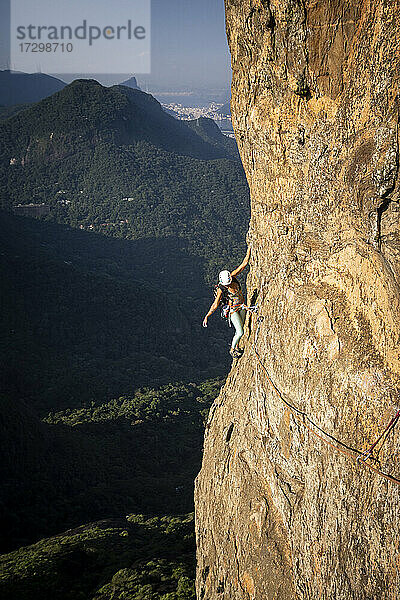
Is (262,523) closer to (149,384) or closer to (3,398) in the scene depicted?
(3,398)

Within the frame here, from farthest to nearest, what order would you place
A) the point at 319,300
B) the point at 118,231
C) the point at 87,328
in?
the point at 118,231 < the point at 87,328 < the point at 319,300

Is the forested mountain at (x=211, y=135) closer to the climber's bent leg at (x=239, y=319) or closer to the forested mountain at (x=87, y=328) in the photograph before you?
the forested mountain at (x=87, y=328)

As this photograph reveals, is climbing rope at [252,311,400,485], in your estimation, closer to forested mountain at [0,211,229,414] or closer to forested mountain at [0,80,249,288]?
forested mountain at [0,211,229,414]

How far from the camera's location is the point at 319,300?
8523 mm

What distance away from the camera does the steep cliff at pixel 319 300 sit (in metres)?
7.36

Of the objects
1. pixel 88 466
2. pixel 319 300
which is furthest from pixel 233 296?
pixel 88 466

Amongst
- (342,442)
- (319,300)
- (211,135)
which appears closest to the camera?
(342,442)

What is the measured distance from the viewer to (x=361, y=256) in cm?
792

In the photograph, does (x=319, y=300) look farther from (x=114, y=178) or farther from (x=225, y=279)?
(x=114, y=178)

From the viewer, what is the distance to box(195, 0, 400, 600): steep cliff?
736 cm

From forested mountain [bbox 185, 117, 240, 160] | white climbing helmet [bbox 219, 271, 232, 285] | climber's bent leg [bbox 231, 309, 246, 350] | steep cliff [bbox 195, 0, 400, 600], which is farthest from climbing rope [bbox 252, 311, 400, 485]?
forested mountain [bbox 185, 117, 240, 160]

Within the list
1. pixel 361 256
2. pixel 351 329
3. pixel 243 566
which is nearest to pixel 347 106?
pixel 361 256

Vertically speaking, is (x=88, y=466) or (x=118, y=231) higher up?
(x=118, y=231)

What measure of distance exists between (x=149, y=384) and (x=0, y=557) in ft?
97.4
